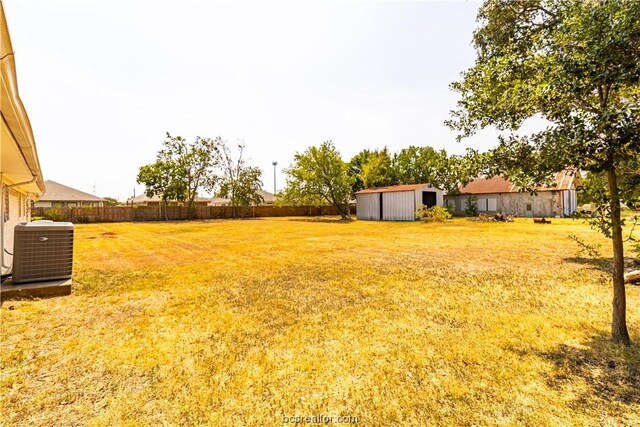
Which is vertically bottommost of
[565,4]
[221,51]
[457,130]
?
[457,130]

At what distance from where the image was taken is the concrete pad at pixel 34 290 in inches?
180

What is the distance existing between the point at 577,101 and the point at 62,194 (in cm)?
4744

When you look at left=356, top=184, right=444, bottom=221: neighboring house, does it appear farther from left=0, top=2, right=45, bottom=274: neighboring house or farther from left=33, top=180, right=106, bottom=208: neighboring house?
left=33, top=180, right=106, bottom=208: neighboring house

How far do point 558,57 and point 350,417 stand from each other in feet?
12.0

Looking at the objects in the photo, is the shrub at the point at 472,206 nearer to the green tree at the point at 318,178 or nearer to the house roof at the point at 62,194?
the green tree at the point at 318,178

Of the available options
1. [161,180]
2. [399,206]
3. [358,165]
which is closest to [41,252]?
[399,206]

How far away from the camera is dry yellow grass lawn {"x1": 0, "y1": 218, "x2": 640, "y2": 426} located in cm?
217

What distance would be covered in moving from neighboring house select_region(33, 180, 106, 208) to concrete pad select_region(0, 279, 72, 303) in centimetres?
3465

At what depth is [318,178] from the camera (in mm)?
30859

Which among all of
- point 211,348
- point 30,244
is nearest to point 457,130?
point 211,348

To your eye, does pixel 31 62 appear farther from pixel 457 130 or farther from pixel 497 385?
pixel 497 385

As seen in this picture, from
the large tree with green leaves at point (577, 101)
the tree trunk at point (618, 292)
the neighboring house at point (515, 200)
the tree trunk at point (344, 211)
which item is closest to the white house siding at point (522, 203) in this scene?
→ the neighboring house at point (515, 200)

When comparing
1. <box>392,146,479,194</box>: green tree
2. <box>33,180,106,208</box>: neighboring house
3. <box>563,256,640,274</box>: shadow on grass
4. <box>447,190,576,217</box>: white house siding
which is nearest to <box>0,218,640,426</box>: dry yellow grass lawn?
<box>563,256,640,274</box>: shadow on grass

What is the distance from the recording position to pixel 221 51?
878cm
